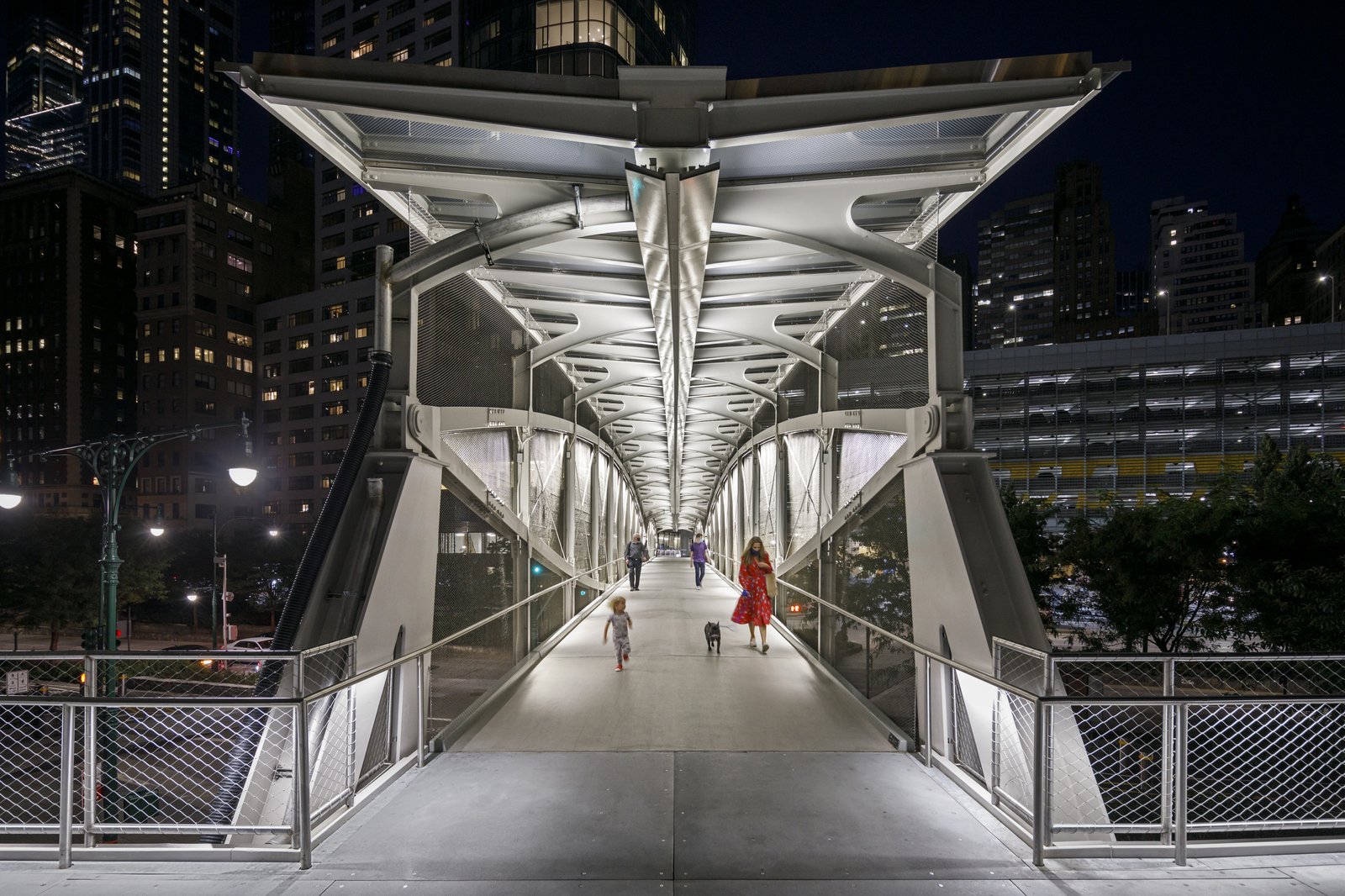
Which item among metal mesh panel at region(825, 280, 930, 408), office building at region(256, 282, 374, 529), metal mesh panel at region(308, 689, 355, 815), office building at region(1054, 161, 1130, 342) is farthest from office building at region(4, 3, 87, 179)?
metal mesh panel at region(308, 689, 355, 815)

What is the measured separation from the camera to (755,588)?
11.4m

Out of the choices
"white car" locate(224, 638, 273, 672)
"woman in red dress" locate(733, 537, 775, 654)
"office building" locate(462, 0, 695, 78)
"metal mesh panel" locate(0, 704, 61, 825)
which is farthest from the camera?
"office building" locate(462, 0, 695, 78)

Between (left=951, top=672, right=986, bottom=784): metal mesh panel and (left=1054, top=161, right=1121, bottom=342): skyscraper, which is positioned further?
(left=1054, top=161, right=1121, bottom=342): skyscraper

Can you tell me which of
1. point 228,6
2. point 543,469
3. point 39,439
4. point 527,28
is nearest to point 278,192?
point 39,439

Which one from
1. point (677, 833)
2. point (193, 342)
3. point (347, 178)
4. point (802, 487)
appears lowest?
point (677, 833)

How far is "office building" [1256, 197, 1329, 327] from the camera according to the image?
104 m

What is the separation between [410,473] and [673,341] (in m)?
5.67

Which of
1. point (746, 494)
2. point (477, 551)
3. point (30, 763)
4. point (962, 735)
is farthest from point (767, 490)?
point (30, 763)

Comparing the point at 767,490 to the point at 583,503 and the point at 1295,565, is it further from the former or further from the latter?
the point at 1295,565

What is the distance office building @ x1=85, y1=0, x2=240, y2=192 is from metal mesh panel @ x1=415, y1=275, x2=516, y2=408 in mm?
205742

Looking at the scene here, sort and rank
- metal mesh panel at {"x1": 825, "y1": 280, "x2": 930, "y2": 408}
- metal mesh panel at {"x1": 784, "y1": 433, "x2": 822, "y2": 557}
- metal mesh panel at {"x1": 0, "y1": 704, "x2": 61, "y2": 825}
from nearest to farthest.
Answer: metal mesh panel at {"x1": 0, "y1": 704, "x2": 61, "y2": 825}
metal mesh panel at {"x1": 825, "y1": 280, "x2": 930, "y2": 408}
metal mesh panel at {"x1": 784, "y1": 433, "x2": 822, "y2": 557}

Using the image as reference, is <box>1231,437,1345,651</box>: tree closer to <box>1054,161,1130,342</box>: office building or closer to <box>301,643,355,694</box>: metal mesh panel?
<box>301,643,355,694</box>: metal mesh panel

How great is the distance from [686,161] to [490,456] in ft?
19.2

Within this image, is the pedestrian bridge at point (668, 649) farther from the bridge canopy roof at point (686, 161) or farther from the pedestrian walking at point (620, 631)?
the pedestrian walking at point (620, 631)
